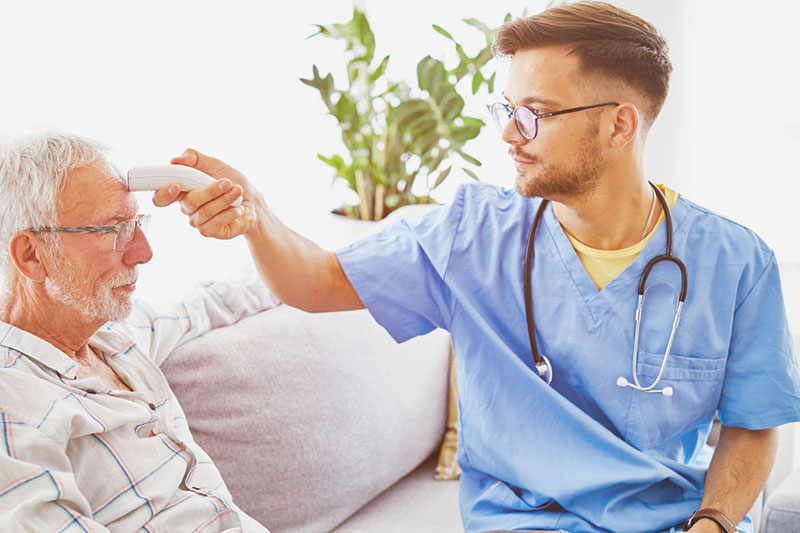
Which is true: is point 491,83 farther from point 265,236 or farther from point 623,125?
point 265,236

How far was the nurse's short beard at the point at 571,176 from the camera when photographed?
1466 mm

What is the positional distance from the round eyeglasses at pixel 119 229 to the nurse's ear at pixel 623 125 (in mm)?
866

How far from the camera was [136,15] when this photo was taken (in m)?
2.30

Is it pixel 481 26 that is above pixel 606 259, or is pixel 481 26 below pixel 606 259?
above

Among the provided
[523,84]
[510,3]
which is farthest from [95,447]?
[510,3]

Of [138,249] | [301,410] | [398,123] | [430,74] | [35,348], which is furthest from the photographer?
[398,123]

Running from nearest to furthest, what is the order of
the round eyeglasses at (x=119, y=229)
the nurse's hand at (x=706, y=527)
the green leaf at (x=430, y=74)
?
the round eyeglasses at (x=119, y=229)
the nurse's hand at (x=706, y=527)
the green leaf at (x=430, y=74)

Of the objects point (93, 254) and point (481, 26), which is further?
point (481, 26)

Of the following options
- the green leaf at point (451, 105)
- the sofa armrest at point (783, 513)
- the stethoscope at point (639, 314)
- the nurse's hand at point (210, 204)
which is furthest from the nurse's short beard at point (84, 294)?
the green leaf at point (451, 105)

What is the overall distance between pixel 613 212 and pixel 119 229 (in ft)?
2.93

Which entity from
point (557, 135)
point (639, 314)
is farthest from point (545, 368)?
point (557, 135)

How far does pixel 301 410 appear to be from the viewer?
1686 millimetres

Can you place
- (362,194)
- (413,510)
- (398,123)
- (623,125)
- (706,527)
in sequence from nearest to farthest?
(706,527)
(623,125)
(413,510)
(398,123)
(362,194)

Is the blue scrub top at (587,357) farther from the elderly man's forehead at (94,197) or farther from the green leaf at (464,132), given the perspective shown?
the green leaf at (464,132)
